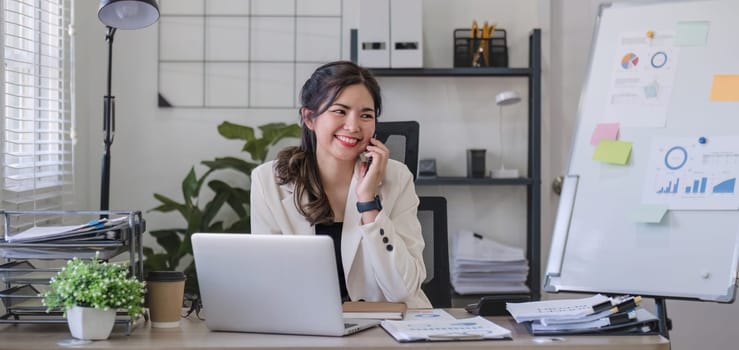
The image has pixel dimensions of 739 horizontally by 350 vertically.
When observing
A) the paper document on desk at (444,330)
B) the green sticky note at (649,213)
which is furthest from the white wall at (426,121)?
the paper document on desk at (444,330)

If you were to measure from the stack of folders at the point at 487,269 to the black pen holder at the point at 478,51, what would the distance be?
29.0 inches

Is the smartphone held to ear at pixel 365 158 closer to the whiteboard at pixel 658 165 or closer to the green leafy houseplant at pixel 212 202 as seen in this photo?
the whiteboard at pixel 658 165

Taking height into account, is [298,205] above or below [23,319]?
above

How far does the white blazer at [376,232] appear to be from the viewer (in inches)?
81.0

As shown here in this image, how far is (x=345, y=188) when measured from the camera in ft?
7.56

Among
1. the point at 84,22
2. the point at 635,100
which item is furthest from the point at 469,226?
the point at 84,22

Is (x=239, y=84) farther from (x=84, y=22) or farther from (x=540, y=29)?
(x=540, y=29)

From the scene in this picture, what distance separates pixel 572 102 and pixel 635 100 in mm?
1237

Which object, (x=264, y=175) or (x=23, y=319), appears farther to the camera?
(x=264, y=175)

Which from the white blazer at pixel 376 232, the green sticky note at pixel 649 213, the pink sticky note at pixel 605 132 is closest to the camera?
the white blazer at pixel 376 232

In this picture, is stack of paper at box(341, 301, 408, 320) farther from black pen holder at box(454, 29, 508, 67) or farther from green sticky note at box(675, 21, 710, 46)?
black pen holder at box(454, 29, 508, 67)

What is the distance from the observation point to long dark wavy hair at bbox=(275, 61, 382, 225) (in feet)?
7.25

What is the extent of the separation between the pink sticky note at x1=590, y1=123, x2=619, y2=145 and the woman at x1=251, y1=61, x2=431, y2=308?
55 centimetres

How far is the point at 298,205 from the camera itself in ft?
7.30
